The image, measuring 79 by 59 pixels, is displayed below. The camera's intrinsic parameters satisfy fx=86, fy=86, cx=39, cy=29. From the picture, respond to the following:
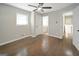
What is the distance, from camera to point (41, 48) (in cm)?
219

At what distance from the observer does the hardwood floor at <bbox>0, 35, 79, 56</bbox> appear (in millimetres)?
2131

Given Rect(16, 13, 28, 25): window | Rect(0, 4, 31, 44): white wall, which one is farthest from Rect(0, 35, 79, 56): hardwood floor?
Rect(16, 13, 28, 25): window

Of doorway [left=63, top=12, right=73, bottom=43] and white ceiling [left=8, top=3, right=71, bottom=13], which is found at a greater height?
white ceiling [left=8, top=3, right=71, bottom=13]

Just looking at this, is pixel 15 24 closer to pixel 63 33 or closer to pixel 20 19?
pixel 20 19

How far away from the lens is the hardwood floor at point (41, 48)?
2131mm

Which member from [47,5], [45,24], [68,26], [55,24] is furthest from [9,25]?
[68,26]

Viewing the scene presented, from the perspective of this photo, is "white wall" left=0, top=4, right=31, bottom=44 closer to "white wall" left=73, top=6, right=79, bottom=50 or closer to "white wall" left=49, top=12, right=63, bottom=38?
"white wall" left=49, top=12, right=63, bottom=38

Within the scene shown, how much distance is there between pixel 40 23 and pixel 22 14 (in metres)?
0.52

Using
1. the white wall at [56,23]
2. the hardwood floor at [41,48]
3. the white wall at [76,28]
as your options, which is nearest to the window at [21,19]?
the hardwood floor at [41,48]

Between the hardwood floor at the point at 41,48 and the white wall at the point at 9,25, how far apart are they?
0.61 ft

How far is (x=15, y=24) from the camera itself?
2.16m

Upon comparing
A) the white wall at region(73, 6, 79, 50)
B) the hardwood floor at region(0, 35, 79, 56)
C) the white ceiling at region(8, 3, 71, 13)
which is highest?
the white ceiling at region(8, 3, 71, 13)

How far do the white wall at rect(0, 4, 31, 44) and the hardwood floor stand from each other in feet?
0.61

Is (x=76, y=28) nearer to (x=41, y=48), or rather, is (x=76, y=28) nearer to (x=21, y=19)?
(x=41, y=48)
